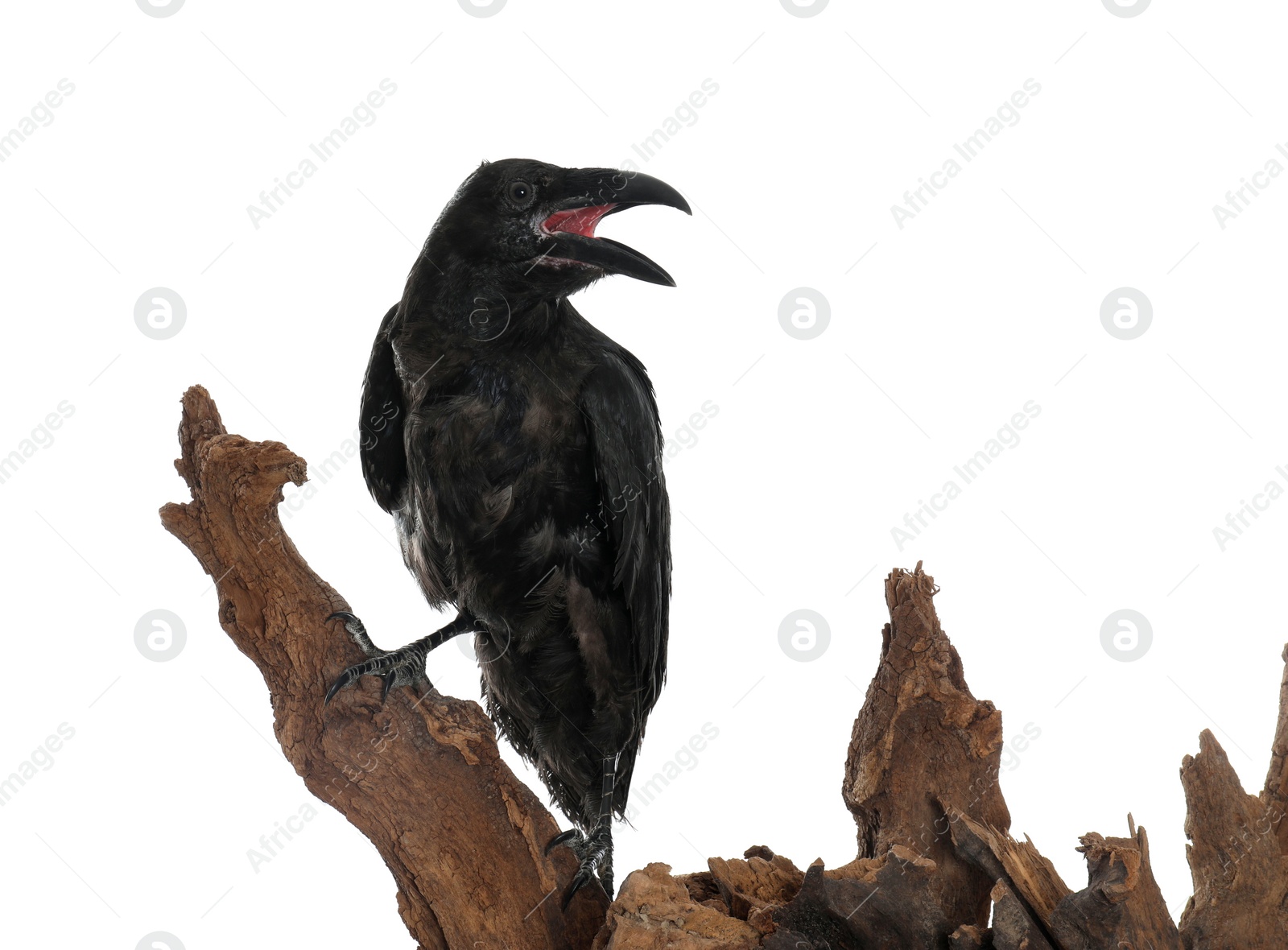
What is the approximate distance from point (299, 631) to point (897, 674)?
2052 millimetres

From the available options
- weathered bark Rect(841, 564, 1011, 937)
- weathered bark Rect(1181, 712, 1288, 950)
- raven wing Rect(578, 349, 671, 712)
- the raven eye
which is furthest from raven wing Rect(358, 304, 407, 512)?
weathered bark Rect(1181, 712, 1288, 950)

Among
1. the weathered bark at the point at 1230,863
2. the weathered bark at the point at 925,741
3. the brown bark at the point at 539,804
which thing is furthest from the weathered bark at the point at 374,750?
the weathered bark at the point at 1230,863

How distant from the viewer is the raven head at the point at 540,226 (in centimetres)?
391

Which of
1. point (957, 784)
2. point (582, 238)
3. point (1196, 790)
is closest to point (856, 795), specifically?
point (957, 784)

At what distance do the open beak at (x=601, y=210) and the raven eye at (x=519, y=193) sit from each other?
0.28ft

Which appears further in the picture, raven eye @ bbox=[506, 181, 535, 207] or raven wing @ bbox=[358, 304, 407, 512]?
raven wing @ bbox=[358, 304, 407, 512]

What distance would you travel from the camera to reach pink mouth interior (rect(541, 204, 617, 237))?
158 inches

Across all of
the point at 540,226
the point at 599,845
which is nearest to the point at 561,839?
the point at 599,845

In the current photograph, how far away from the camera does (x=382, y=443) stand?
4441 millimetres

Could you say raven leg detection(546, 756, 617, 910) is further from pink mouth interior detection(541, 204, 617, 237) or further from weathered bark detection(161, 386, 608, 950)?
pink mouth interior detection(541, 204, 617, 237)

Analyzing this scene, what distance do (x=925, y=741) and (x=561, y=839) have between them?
1.33m

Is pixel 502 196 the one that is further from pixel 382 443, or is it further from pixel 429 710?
pixel 429 710

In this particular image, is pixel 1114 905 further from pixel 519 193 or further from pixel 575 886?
pixel 519 193

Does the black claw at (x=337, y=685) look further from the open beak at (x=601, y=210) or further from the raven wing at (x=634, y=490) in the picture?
the open beak at (x=601, y=210)
